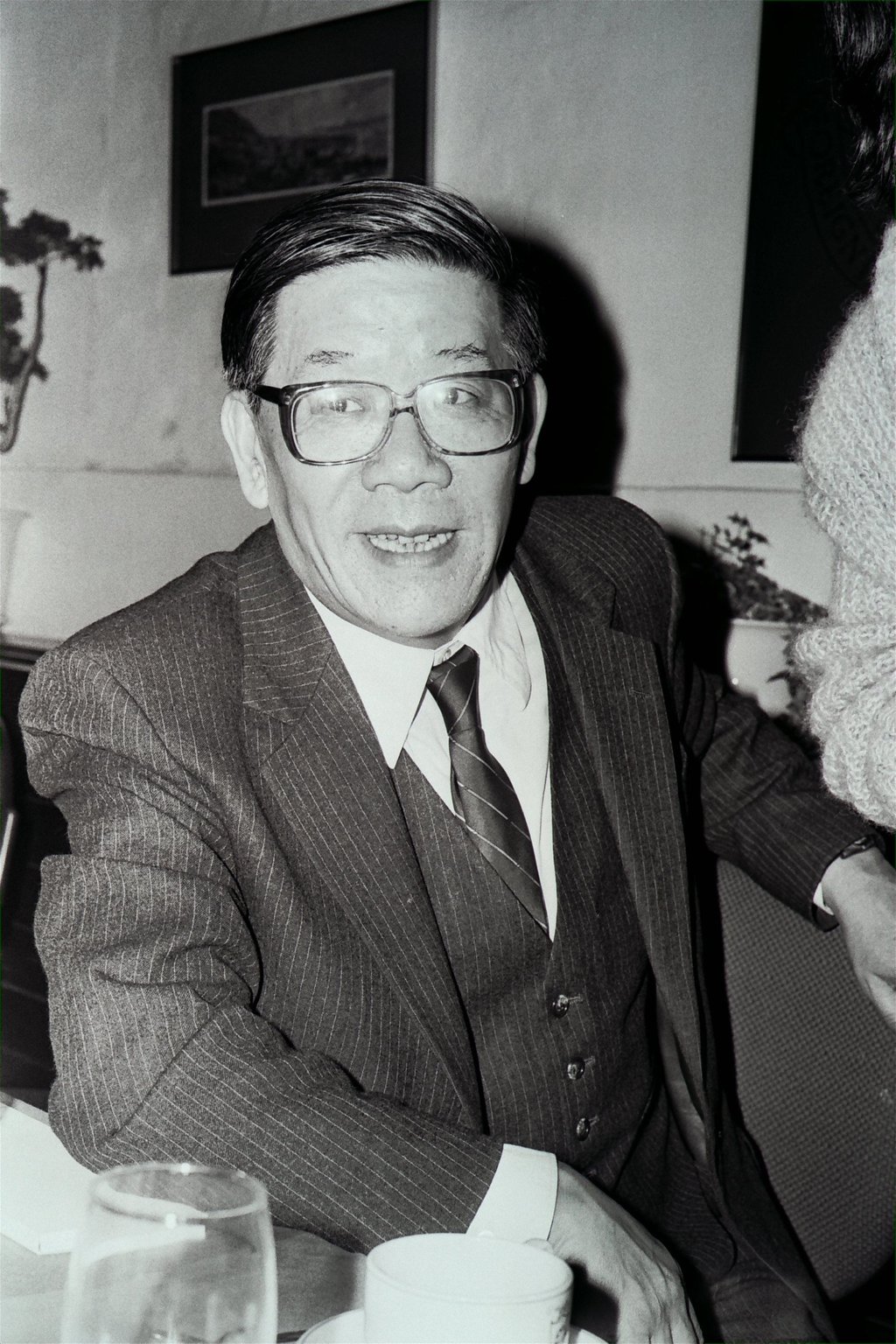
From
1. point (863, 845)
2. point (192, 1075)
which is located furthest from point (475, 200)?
point (192, 1075)

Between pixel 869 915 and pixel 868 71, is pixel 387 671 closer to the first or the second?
pixel 869 915

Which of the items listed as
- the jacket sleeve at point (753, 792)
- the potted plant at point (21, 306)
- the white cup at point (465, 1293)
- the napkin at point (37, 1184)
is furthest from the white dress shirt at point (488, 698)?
the potted plant at point (21, 306)

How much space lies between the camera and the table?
713 millimetres

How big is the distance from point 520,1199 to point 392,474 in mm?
679

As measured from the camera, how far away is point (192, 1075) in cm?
98

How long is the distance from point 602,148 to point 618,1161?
195cm

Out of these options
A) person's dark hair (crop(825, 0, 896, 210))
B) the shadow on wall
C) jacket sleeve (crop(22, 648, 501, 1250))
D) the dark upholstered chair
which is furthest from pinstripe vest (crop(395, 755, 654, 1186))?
the shadow on wall

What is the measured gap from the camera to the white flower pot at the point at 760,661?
2350 mm

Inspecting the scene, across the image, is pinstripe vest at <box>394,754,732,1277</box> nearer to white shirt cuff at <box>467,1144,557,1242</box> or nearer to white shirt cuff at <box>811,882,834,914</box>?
white shirt cuff at <box>811,882,834,914</box>

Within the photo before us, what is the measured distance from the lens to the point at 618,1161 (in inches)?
55.9

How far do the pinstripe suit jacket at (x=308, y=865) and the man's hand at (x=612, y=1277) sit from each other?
74 millimetres

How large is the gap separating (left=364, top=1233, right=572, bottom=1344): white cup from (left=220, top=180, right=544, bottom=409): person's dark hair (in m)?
0.99

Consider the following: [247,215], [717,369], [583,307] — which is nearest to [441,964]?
[717,369]

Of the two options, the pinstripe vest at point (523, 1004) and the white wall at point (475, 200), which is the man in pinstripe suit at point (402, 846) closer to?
the pinstripe vest at point (523, 1004)
